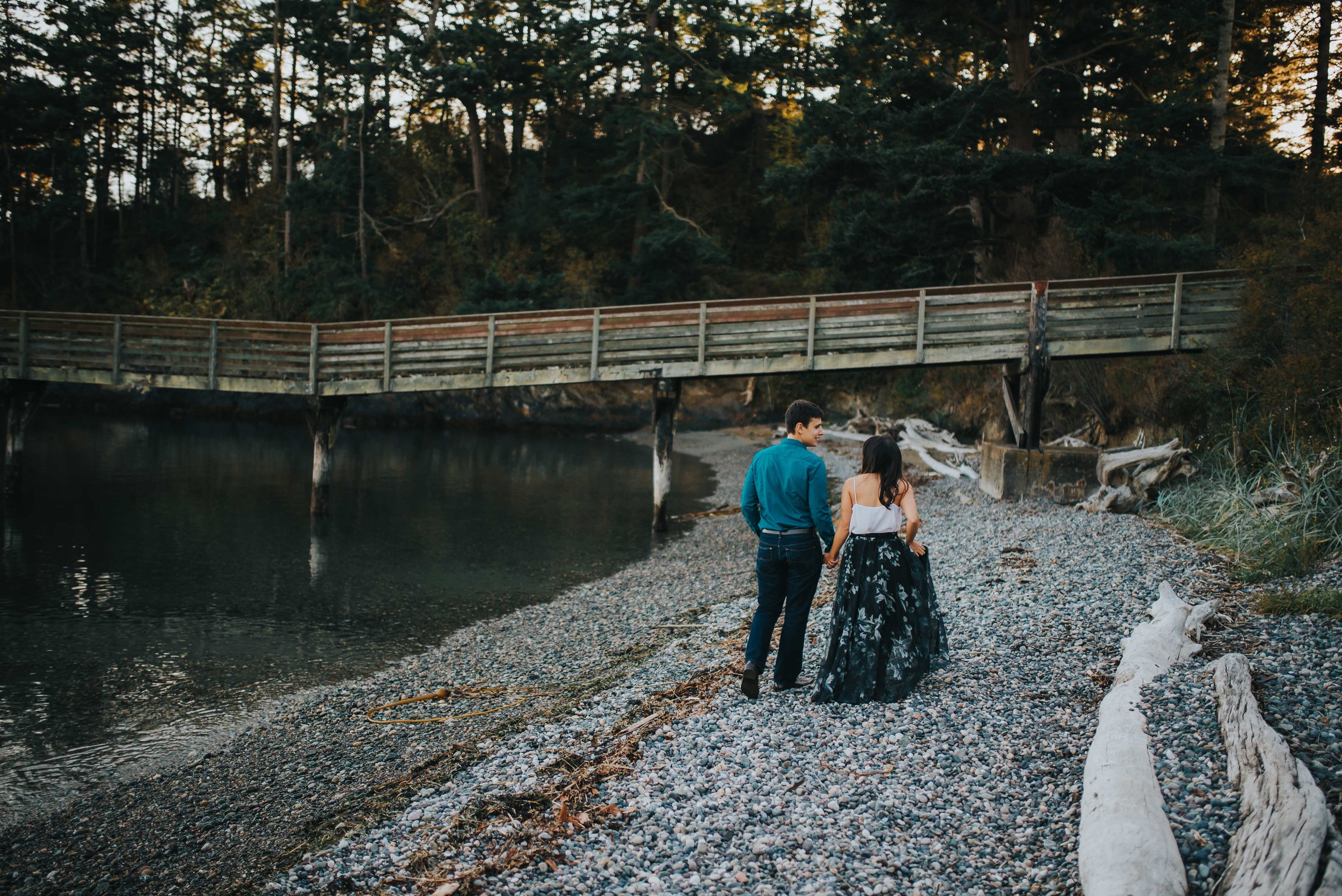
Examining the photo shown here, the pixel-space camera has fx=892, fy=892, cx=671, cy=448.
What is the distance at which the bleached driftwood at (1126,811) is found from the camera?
3.52 metres

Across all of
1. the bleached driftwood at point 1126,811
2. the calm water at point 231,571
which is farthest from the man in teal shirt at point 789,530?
the calm water at point 231,571

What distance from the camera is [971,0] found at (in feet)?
78.0

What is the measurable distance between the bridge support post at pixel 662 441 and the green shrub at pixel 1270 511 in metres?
9.02

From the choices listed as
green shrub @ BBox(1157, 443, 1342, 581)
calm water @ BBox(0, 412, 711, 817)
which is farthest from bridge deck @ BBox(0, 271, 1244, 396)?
green shrub @ BBox(1157, 443, 1342, 581)

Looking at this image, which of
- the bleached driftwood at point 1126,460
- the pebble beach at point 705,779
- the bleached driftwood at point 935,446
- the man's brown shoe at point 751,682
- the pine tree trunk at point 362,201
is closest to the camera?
the pebble beach at point 705,779

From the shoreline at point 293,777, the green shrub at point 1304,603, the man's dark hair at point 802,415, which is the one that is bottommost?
the shoreline at point 293,777

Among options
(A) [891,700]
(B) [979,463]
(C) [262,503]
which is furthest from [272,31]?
(A) [891,700]

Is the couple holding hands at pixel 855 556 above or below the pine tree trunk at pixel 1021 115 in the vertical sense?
below

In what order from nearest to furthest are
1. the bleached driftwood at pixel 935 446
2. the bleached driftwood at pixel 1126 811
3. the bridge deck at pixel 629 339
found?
1. the bleached driftwood at pixel 1126 811
2. the bridge deck at pixel 629 339
3. the bleached driftwood at pixel 935 446

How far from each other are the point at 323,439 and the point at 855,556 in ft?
53.7

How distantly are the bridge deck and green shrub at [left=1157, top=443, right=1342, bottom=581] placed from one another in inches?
160

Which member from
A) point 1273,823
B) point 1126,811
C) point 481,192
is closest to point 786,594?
point 1126,811

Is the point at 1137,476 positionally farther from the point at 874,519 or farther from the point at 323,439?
the point at 323,439

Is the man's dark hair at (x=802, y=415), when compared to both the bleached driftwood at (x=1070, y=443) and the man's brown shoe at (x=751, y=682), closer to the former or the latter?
the man's brown shoe at (x=751, y=682)
